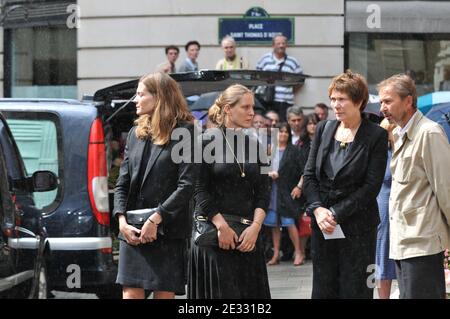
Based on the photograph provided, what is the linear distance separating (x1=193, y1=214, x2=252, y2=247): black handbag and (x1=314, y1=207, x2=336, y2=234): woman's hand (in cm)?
43

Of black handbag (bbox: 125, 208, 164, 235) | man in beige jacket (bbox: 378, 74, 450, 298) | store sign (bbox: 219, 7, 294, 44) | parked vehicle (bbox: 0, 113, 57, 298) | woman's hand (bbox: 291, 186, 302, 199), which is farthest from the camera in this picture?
store sign (bbox: 219, 7, 294, 44)

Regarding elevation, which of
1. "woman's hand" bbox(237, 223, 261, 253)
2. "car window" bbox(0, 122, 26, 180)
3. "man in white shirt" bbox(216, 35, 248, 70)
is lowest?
"woman's hand" bbox(237, 223, 261, 253)

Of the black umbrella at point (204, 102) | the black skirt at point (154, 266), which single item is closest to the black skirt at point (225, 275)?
the black skirt at point (154, 266)

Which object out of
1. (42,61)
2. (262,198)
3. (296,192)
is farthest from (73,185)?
(42,61)

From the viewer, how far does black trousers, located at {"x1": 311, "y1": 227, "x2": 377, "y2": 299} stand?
6.86 metres

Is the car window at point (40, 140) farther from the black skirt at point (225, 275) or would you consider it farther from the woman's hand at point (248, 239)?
the woman's hand at point (248, 239)

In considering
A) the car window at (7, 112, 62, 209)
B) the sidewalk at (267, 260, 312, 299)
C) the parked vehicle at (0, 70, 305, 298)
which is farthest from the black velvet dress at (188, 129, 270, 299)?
the sidewalk at (267, 260, 312, 299)

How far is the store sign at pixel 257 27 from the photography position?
1694cm

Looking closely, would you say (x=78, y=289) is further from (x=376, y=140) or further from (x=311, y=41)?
(x=311, y=41)

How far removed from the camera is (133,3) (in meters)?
17.8

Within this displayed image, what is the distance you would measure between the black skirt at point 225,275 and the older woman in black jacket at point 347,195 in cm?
38

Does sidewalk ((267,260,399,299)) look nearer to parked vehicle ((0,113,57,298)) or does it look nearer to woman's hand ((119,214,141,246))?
woman's hand ((119,214,141,246))
